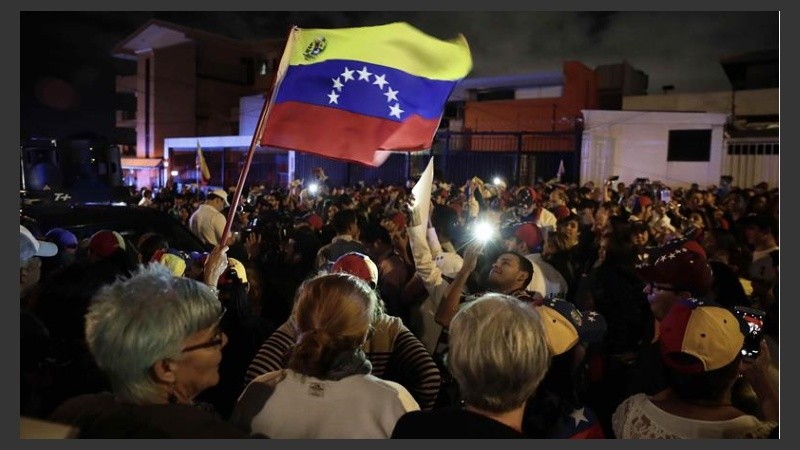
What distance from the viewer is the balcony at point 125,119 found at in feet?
137

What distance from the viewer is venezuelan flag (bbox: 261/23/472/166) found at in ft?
13.0

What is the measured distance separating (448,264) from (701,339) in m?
2.96

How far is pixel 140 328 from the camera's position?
1881 millimetres

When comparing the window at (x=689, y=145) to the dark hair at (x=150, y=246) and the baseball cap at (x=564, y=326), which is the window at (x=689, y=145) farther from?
the baseball cap at (x=564, y=326)

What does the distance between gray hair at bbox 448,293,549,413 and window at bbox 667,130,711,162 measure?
23652 mm

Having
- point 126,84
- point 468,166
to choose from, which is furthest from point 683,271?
point 126,84

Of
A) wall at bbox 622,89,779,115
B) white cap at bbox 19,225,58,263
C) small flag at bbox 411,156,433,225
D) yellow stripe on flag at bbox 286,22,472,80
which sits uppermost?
wall at bbox 622,89,779,115

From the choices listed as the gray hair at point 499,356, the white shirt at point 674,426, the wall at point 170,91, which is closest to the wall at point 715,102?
the white shirt at point 674,426

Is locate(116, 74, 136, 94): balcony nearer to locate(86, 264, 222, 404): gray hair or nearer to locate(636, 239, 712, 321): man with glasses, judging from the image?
locate(636, 239, 712, 321): man with glasses

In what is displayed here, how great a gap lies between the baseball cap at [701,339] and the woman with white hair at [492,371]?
68 cm

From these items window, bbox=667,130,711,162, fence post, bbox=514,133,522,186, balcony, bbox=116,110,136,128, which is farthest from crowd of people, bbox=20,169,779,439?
balcony, bbox=116,110,136,128

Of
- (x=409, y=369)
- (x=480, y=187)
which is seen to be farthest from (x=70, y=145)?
(x=409, y=369)

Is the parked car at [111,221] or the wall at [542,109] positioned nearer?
the parked car at [111,221]

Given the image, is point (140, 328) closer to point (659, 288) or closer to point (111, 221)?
point (659, 288)
